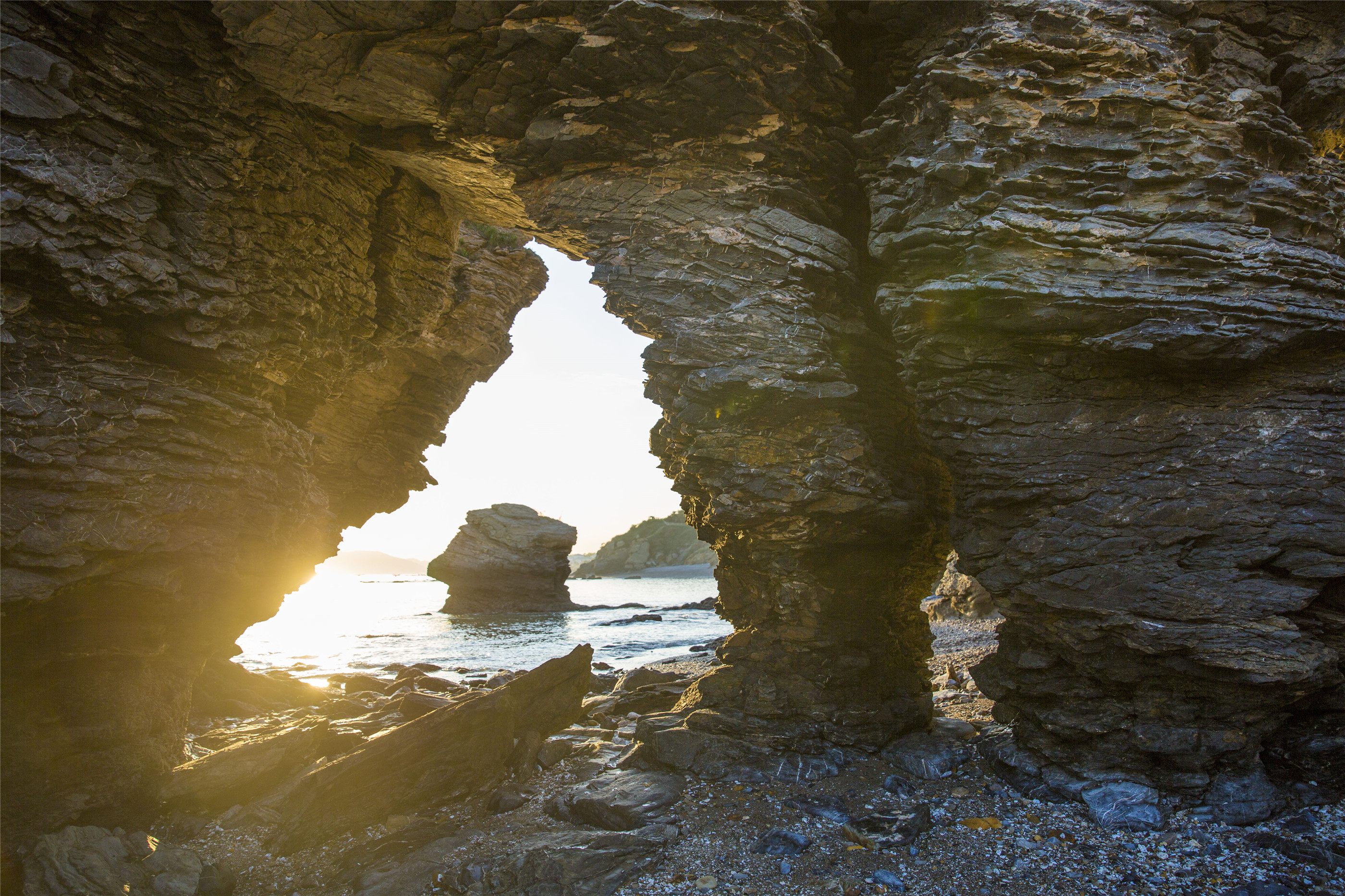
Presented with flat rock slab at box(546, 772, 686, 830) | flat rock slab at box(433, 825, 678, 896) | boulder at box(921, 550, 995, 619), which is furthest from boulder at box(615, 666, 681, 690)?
boulder at box(921, 550, 995, 619)

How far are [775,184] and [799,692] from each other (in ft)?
29.2

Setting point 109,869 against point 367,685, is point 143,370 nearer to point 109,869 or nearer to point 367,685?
point 109,869

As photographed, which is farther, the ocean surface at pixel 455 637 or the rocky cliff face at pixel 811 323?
the ocean surface at pixel 455 637

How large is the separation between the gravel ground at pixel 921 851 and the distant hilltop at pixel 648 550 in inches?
4993

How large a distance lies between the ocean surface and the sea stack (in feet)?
4.13

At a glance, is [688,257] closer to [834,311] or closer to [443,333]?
[834,311]

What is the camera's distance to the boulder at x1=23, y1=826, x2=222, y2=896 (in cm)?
811

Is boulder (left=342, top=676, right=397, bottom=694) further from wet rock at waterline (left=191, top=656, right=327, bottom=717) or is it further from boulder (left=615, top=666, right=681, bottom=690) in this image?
boulder (left=615, top=666, right=681, bottom=690)

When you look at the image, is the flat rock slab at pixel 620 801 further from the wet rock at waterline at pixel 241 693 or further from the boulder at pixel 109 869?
the wet rock at waterline at pixel 241 693

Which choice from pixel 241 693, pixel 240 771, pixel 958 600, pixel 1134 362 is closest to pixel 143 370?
pixel 240 771

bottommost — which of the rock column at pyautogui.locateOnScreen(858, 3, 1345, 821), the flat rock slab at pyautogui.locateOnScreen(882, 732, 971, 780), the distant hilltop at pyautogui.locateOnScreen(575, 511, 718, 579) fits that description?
the distant hilltop at pyautogui.locateOnScreen(575, 511, 718, 579)

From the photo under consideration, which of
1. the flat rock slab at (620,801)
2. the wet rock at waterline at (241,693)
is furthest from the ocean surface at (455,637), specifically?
the flat rock slab at (620,801)

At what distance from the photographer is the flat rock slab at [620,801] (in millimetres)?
9148

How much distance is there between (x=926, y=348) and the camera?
32.8 ft
